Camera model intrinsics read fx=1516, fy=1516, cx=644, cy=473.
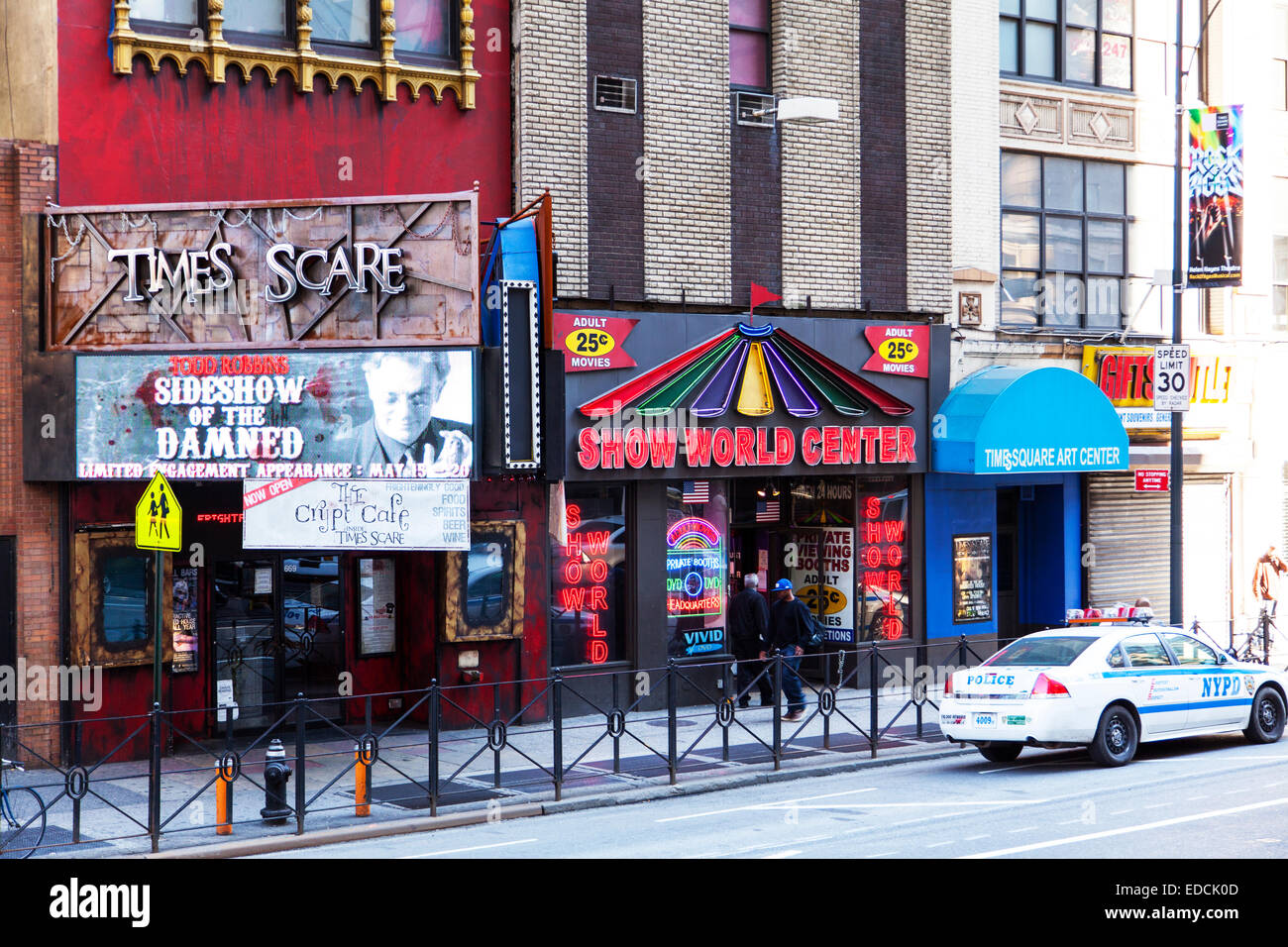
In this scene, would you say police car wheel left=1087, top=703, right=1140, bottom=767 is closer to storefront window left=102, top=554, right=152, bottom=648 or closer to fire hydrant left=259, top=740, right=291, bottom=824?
fire hydrant left=259, top=740, right=291, bottom=824

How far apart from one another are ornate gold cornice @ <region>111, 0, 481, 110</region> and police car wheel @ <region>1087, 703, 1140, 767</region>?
11.1 meters

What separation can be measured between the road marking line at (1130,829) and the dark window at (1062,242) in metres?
12.9

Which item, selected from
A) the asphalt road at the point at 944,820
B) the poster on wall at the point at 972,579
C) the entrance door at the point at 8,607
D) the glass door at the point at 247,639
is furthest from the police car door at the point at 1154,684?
the entrance door at the point at 8,607

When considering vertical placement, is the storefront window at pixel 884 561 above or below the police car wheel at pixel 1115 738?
above

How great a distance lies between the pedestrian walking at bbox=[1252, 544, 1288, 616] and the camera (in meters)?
28.5

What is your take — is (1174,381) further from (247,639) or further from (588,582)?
(247,639)

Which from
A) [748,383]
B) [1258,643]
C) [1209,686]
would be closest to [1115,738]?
[1209,686]

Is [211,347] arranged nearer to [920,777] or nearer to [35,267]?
[35,267]

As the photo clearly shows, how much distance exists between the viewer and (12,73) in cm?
1725

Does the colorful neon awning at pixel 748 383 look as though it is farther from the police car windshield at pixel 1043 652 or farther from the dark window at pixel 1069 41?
the dark window at pixel 1069 41

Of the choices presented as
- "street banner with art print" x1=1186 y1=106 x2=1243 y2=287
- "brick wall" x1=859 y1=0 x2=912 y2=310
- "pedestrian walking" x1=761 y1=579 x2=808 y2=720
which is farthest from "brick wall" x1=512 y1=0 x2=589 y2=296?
"street banner with art print" x1=1186 y1=106 x2=1243 y2=287

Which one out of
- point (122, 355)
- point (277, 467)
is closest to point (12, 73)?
point (122, 355)

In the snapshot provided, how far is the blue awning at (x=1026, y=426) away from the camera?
2319cm

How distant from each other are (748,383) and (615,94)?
449 centimetres
